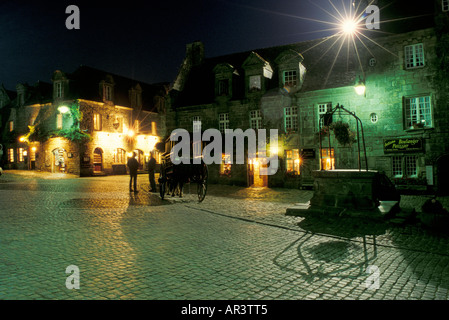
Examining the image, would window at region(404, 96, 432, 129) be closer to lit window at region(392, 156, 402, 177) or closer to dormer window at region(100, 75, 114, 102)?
lit window at region(392, 156, 402, 177)

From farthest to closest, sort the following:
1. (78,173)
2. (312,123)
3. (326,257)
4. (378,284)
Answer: (78,173)
(312,123)
(326,257)
(378,284)

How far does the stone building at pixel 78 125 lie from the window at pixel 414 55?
23962mm

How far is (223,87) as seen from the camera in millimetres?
25047

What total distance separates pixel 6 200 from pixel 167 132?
611 inches

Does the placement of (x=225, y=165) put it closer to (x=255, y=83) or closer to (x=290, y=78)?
(x=255, y=83)

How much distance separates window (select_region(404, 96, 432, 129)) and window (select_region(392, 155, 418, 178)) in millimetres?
1771

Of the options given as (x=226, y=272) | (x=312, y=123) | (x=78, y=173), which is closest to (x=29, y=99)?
(x=78, y=173)

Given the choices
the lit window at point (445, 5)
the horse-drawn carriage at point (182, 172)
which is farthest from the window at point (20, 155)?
the lit window at point (445, 5)

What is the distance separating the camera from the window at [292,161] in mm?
21562

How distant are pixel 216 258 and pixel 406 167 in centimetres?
1624

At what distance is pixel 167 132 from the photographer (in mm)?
27234

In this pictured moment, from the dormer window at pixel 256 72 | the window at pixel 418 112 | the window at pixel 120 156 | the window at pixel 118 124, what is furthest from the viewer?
the window at pixel 120 156

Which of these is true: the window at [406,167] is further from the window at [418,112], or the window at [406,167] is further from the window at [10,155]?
the window at [10,155]
